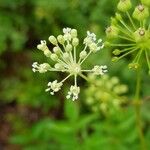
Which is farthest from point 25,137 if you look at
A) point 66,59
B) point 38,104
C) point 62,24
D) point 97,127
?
point 66,59

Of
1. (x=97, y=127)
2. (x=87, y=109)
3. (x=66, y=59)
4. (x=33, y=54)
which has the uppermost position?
(x=33, y=54)

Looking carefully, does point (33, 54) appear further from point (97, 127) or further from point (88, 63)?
point (97, 127)

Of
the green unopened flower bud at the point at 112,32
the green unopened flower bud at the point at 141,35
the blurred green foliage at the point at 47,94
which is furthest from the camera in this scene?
the blurred green foliage at the point at 47,94

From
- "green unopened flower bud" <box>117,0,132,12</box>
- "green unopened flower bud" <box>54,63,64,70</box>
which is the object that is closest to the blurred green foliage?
"green unopened flower bud" <box>54,63,64,70</box>

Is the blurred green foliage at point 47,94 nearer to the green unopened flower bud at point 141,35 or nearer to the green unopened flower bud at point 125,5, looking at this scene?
the green unopened flower bud at point 125,5

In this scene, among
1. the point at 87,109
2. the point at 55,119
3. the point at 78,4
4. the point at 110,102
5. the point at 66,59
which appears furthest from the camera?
the point at 55,119

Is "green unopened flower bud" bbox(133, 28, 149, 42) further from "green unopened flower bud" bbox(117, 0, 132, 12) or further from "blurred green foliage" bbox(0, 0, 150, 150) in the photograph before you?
"blurred green foliage" bbox(0, 0, 150, 150)

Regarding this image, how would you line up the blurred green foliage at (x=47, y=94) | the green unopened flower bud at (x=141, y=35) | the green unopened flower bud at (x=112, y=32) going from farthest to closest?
the blurred green foliage at (x=47, y=94) → the green unopened flower bud at (x=112, y=32) → the green unopened flower bud at (x=141, y=35)

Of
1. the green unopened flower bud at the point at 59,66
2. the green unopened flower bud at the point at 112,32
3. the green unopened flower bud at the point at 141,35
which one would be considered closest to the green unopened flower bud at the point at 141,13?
the green unopened flower bud at the point at 141,35
